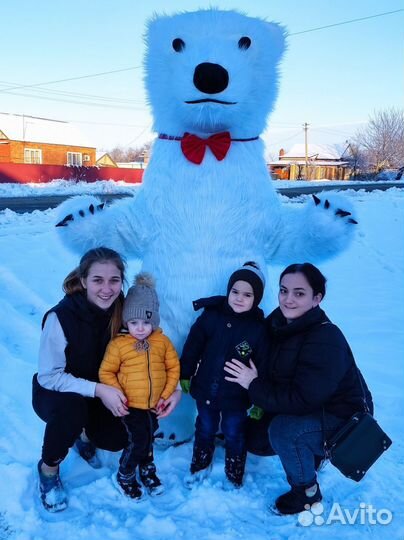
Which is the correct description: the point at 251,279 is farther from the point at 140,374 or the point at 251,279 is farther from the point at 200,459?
the point at 200,459

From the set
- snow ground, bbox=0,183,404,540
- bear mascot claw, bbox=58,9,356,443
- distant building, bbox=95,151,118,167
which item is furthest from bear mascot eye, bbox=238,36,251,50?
distant building, bbox=95,151,118,167

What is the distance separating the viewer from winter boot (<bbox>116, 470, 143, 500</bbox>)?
6.64ft

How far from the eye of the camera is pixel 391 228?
310 inches

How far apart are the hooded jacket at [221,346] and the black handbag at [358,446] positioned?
45 cm

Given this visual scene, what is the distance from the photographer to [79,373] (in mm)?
2133

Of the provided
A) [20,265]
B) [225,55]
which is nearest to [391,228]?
[20,265]

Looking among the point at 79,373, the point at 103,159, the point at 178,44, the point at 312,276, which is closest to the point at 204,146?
the point at 178,44

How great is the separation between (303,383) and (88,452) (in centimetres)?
116

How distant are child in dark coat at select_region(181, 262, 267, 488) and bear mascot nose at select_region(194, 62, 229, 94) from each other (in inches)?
32.7

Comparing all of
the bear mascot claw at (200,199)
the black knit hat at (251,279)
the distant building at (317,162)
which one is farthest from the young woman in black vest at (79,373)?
the distant building at (317,162)

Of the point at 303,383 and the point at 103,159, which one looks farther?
the point at 103,159

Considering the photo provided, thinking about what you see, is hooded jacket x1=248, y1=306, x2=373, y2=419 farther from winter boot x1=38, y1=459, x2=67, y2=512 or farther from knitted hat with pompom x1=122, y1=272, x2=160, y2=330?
winter boot x1=38, y1=459, x2=67, y2=512

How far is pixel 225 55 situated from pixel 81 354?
1533 mm

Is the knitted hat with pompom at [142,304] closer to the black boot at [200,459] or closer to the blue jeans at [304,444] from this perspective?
the black boot at [200,459]
